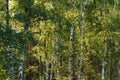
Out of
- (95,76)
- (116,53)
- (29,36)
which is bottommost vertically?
(95,76)

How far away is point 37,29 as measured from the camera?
3416 centimetres

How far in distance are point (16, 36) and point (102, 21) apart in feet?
40.9

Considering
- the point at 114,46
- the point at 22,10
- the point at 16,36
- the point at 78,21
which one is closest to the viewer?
the point at 16,36

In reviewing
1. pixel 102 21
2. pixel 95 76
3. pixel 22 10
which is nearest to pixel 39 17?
pixel 22 10

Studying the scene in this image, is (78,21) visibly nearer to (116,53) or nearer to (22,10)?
(22,10)

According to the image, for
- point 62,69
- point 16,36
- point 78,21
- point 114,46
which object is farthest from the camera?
point 114,46

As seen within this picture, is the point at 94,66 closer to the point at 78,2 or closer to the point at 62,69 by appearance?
the point at 62,69

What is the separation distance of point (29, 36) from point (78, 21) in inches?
358

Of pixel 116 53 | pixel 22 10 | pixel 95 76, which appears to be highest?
pixel 22 10

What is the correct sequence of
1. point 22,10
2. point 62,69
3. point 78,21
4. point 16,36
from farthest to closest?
point 62,69
point 78,21
point 22,10
point 16,36

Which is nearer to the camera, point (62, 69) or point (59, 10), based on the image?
point (59, 10)

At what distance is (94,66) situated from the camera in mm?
37312

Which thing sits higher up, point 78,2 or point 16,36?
point 78,2

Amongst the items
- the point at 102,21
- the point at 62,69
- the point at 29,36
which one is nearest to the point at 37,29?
the point at 62,69
